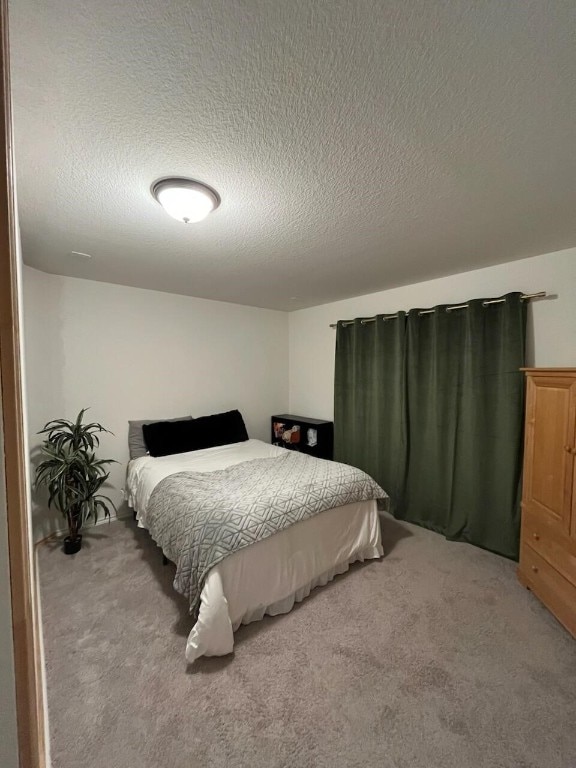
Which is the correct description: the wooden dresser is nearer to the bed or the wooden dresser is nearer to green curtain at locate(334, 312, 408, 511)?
the bed

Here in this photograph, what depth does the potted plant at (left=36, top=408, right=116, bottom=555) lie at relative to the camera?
7.75ft

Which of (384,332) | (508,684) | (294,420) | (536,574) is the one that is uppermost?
(384,332)

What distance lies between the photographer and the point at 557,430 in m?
1.85

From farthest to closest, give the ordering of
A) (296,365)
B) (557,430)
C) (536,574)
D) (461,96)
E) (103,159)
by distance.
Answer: (296,365), (536,574), (557,430), (103,159), (461,96)

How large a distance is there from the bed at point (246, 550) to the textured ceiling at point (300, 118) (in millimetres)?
1732

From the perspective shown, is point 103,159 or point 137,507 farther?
point 137,507

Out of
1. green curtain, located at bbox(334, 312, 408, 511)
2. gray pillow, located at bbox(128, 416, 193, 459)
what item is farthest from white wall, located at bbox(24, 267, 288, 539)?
green curtain, located at bbox(334, 312, 408, 511)

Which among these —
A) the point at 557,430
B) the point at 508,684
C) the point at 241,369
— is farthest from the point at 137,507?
the point at 557,430

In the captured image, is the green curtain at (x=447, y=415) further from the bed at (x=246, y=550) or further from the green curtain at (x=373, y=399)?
the bed at (x=246, y=550)

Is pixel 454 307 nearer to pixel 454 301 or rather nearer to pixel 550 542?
pixel 454 301

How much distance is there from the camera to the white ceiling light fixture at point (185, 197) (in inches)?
55.3

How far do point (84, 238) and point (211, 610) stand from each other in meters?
2.30

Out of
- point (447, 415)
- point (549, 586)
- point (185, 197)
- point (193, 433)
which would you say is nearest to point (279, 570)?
point (549, 586)

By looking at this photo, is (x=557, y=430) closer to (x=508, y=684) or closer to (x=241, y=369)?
(x=508, y=684)
